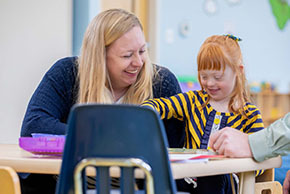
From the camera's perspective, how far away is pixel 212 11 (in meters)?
5.91

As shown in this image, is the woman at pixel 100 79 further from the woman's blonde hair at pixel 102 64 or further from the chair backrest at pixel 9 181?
the chair backrest at pixel 9 181

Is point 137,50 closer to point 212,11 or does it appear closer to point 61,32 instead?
point 61,32

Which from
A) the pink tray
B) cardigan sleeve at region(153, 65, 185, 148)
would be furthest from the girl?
the pink tray

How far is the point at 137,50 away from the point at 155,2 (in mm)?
3020

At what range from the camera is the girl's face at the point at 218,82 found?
73.9 inches

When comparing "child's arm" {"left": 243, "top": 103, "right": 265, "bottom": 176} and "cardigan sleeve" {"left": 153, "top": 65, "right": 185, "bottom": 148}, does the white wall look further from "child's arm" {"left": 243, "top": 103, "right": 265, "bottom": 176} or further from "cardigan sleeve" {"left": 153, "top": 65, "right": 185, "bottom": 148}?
"child's arm" {"left": 243, "top": 103, "right": 265, "bottom": 176}

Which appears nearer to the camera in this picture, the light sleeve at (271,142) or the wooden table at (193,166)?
the wooden table at (193,166)

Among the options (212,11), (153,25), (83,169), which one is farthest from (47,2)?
(212,11)

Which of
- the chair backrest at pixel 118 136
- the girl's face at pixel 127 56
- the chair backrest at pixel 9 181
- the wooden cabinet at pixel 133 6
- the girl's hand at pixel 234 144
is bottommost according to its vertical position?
the chair backrest at pixel 9 181

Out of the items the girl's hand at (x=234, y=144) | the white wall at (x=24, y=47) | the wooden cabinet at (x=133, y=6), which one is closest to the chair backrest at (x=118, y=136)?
the girl's hand at (x=234, y=144)

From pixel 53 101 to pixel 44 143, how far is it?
Result: 68cm

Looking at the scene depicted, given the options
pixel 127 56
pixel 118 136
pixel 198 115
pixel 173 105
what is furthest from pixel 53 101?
pixel 118 136

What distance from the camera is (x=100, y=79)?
1.99 meters

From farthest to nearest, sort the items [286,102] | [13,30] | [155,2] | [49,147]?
[286,102], [155,2], [13,30], [49,147]
